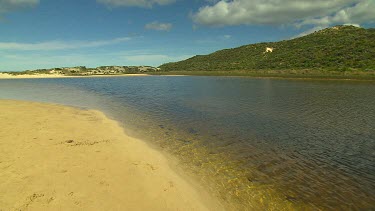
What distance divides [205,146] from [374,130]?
11.0 meters

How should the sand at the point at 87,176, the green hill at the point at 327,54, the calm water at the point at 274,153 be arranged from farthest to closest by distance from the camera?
the green hill at the point at 327,54 < the calm water at the point at 274,153 < the sand at the point at 87,176

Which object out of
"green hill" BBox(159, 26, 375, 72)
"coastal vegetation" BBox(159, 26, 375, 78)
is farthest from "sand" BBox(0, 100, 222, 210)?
"green hill" BBox(159, 26, 375, 72)

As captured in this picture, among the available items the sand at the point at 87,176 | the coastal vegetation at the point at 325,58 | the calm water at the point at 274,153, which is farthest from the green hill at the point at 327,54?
the sand at the point at 87,176

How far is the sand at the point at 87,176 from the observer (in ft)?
21.5

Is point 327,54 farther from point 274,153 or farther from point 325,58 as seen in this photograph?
point 274,153

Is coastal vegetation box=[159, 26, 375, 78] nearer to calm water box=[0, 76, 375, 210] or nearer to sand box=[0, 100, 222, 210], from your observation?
calm water box=[0, 76, 375, 210]

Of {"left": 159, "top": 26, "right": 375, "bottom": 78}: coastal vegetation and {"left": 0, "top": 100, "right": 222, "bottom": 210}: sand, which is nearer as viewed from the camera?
{"left": 0, "top": 100, "right": 222, "bottom": 210}: sand

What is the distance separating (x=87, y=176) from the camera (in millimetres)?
8031

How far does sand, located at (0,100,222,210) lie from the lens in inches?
258

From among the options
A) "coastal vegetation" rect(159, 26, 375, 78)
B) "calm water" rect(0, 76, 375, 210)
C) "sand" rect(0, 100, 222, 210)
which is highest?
"coastal vegetation" rect(159, 26, 375, 78)

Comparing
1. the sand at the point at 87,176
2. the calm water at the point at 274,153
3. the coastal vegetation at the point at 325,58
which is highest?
the coastal vegetation at the point at 325,58

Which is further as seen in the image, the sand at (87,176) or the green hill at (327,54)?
the green hill at (327,54)

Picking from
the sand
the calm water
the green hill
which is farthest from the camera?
the green hill

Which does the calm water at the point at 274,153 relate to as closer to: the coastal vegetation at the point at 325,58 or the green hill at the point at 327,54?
the coastal vegetation at the point at 325,58
